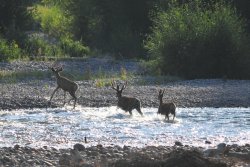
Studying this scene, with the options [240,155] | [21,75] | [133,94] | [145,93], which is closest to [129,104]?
[133,94]

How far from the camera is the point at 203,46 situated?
3516cm

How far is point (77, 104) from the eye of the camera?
2670 cm

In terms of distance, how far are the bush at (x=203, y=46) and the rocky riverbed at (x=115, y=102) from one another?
139cm

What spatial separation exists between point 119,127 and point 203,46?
14265 mm

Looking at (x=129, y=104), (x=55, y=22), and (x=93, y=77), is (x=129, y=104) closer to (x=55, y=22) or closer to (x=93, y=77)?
(x=93, y=77)

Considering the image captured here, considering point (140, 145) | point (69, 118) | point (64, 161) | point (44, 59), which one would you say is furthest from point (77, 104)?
point (44, 59)

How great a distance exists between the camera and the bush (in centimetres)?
3516

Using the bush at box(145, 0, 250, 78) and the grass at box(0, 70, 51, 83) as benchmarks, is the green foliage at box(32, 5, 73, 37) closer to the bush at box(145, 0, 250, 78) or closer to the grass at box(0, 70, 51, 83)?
the bush at box(145, 0, 250, 78)

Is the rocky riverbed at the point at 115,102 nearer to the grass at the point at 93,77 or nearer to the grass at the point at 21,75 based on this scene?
the grass at the point at 93,77

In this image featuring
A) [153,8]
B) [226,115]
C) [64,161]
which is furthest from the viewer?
[153,8]

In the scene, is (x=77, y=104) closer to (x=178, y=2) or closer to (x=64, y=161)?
(x=64, y=161)

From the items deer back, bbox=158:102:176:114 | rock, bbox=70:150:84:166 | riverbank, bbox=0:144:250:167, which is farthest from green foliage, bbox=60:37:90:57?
rock, bbox=70:150:84:166

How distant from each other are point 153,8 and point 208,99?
19.2 metres

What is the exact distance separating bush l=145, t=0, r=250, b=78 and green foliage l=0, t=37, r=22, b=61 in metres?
8.42
